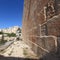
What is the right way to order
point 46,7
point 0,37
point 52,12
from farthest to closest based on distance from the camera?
point 0,37
point 46,7
point 52,12

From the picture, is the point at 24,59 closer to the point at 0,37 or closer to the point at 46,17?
the point at 46,17

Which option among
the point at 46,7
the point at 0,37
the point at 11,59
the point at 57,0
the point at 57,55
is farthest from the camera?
the point at 0,37

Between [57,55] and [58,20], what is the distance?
710 millimetres

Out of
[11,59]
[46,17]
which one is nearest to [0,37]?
[11,59]

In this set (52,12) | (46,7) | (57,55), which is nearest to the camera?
(57,55)

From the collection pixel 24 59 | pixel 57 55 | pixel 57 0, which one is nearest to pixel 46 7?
pixel 57 0

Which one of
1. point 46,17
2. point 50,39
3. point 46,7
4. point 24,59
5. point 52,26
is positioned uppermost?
point 46,7

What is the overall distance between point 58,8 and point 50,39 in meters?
0.74

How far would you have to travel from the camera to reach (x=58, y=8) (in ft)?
11.4

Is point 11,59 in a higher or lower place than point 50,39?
lower

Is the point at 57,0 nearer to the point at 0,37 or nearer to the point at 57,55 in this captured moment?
the point at 57,55

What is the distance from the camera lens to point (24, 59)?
5246 mm

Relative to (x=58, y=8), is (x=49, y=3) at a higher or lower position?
higher

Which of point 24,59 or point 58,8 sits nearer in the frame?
point 58,8
